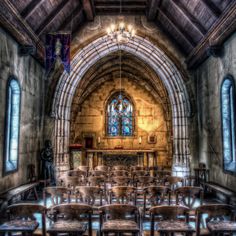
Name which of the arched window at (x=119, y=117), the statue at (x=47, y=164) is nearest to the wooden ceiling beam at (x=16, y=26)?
the statue at (x=47, y=164)

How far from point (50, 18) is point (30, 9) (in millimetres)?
1439

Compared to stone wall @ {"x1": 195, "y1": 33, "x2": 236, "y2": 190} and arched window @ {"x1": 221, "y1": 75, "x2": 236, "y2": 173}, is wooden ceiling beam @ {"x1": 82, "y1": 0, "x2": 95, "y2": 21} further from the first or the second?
arched window @ {"x1": 221, "y1": 75, "x2": 236, "y2": 173}

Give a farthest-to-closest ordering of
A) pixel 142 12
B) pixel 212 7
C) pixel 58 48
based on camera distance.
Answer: pixel 142 12, pixel 58 48, pixel 212 7

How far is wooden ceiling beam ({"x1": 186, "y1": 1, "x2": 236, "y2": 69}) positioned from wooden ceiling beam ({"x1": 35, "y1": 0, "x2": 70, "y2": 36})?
481 cm

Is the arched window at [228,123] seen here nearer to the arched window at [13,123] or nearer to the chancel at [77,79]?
the chancel at [77,79]

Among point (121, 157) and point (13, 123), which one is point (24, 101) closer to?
point (13, 123)

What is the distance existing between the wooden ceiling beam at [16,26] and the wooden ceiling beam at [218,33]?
5.36 metres

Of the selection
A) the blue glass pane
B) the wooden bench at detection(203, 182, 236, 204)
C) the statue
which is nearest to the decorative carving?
the blue glass pane

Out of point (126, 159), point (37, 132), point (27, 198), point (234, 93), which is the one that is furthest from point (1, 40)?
point (126, 159)

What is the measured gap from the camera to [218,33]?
7.65 metres

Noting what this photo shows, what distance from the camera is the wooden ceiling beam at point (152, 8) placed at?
31.9ft

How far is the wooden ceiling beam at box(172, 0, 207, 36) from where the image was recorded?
876 centimetres

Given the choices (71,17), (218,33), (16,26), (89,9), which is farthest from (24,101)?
(218,33)

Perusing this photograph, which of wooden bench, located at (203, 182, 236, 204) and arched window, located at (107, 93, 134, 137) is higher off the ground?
arched window, located at (107, 93, 134, 137)
